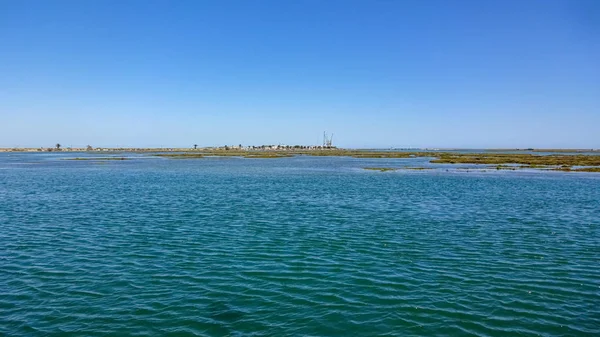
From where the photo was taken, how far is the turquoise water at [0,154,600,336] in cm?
1280

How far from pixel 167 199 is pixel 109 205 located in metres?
5.80

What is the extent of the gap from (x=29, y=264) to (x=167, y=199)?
864 inches

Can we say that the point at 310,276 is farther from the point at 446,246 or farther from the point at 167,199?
the point at 167,199

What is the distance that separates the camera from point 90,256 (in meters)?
19.8

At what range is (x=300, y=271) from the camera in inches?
698

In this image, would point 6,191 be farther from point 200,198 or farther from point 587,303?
point 587,303

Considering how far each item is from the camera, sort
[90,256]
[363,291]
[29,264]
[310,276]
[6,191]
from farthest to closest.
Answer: [6,191] → [90,256] → [29,264] → [310,276] → [363,291]

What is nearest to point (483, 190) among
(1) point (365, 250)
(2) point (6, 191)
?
(1) point (365, 250)

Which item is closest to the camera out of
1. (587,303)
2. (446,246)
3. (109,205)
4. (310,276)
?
(587,303)

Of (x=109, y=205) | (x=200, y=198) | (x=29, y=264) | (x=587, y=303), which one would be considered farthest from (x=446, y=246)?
(x=109, y=205)

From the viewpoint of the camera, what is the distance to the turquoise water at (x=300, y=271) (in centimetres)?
1280

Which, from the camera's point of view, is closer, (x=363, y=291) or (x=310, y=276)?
Answer: (x=363, y=291)

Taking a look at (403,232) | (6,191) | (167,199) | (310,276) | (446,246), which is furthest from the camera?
(6,191)

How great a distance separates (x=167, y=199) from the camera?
40375 millimetres
